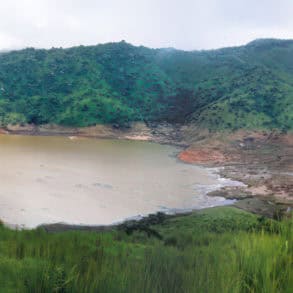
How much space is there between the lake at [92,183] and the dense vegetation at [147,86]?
1696 centimetres

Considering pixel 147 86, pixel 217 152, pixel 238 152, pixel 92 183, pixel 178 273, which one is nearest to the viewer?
pixel 178 273

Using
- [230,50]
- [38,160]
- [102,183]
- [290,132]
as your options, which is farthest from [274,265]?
[230,50]

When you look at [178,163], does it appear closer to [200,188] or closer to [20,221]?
[200,188]

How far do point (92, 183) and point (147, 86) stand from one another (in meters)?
58.6

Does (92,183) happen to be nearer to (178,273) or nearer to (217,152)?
(217,152)

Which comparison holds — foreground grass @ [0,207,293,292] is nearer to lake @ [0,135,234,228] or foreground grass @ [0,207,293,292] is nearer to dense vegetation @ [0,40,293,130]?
lake @ [0,135,234,228]

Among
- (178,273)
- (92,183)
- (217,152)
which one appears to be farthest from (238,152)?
(178,273)

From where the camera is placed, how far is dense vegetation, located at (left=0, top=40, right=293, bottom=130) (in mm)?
69625

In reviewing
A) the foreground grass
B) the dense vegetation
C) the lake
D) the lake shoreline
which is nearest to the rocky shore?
the lake shoreline

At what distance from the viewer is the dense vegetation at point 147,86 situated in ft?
228

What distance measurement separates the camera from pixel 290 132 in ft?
198

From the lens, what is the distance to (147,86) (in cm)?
9238

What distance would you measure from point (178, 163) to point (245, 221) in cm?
2649

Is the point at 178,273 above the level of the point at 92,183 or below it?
above
